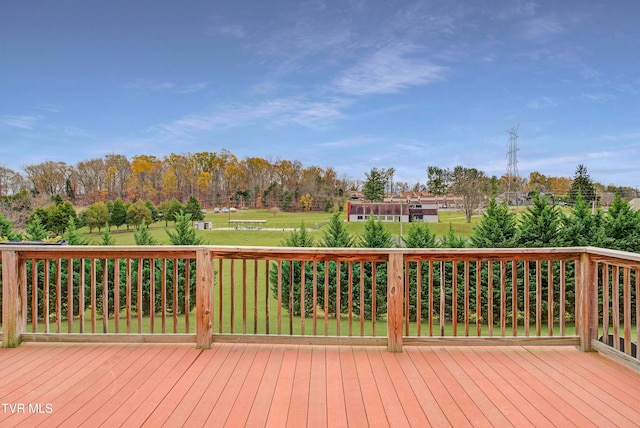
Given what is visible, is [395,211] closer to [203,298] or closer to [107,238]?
[107,238]

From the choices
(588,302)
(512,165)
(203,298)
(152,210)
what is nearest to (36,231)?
(152,210)

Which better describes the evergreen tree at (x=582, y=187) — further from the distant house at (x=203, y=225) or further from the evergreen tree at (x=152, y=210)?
the evergreen tree at (x=152, y=210)

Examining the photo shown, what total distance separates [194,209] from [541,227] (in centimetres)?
860

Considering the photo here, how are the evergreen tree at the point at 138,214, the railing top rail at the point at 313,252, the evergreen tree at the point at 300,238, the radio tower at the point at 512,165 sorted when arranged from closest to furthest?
the railing top rail at the point at 313,252 → the evergreen tree at the point at 300,238 → the evergreen tree at the point at 138,214 → the radio tower at the point at 512,165

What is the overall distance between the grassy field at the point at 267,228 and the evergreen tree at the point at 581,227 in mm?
1990

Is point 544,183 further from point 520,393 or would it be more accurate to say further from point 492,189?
point 520,393

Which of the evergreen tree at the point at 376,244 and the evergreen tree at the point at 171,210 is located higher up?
the evergreen tree at the point at 171,210

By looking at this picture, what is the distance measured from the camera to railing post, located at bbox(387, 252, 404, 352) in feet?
10.6

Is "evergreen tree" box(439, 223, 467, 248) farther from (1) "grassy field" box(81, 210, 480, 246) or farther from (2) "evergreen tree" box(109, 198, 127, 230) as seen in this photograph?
(2) "evergreen tree" box(109, 198, 127, 230)

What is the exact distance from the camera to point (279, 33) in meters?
11.3

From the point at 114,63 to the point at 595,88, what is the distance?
14025 mm

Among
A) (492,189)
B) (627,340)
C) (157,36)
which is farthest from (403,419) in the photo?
(157,36)

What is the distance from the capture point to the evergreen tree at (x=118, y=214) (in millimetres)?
9820

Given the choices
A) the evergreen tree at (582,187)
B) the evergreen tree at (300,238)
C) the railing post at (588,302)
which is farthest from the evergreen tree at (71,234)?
the evergreen tree at (582,187)
